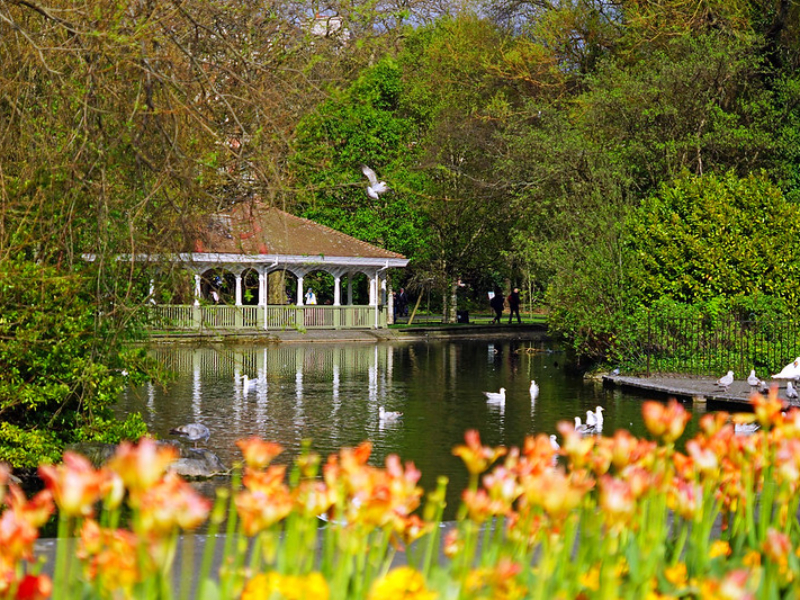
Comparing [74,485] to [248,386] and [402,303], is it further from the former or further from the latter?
[402,303]

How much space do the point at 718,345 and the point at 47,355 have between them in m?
16.0

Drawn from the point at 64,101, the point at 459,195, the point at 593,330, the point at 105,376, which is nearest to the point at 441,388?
the point at 593,330

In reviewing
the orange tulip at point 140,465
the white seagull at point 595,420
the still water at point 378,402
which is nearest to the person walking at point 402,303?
the still water at point 378,402

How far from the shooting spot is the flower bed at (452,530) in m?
2.78

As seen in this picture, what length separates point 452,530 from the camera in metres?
3.80

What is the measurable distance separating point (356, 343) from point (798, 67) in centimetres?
1831

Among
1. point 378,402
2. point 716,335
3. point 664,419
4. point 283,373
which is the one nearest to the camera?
point 664,419

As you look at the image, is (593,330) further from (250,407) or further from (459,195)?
(459,195)

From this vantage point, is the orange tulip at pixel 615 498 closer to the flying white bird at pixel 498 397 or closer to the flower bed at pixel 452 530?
the flower bed at pixel 452 530

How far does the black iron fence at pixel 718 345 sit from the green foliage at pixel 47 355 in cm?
1479

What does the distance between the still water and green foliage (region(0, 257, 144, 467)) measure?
0.97m

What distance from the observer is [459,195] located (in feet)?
178

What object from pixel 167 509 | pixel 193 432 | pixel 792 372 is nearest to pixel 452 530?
pixel 167 509

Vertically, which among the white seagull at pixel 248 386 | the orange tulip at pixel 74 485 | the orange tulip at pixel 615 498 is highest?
the orange tulip at pixel 74 485
